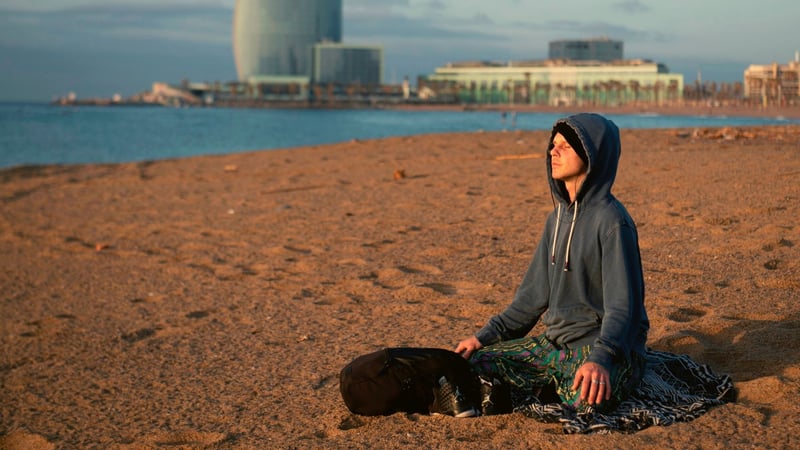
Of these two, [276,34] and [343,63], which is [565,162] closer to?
[276,34]

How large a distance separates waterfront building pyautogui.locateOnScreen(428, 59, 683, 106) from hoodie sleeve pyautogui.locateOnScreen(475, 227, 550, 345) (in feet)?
322

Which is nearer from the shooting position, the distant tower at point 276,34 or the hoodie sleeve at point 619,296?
the hoodie sleeve at point 619,296

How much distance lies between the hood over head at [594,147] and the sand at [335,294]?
779mm

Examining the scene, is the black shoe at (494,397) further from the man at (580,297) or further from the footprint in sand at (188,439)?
the footprint in sand at (188,439)

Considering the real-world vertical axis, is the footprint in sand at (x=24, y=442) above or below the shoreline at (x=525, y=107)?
below

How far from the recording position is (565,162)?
2928mm

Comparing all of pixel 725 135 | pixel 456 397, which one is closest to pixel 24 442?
pixel 456 397

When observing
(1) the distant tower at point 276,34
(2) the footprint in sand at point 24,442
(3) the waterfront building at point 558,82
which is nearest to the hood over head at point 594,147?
(2) the footprint in sand at point 24,442

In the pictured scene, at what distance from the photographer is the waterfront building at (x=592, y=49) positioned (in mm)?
150250

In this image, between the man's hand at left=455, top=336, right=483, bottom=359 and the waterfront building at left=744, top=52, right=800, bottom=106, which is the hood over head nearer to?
the man's hand at left=455, top=336, right=483, bottom=359

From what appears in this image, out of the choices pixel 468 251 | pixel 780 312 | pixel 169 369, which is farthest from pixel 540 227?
pixel 169 369

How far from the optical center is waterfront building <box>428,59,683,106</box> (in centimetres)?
10506

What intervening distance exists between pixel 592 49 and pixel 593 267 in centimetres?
15415

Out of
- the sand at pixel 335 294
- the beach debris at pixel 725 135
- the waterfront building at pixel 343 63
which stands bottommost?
the sand at pixel 335 294
